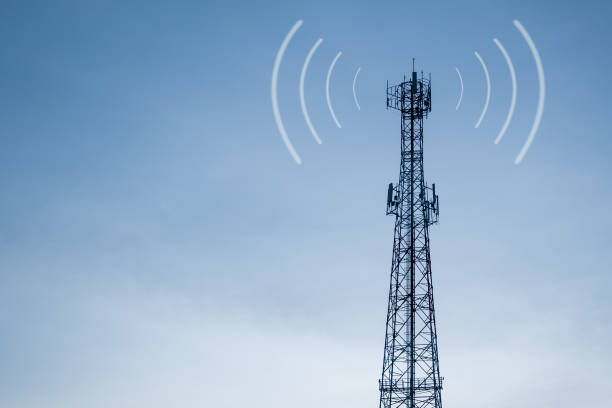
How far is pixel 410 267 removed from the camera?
63.1 meters

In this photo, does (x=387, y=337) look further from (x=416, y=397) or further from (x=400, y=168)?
(x=400, y=168)

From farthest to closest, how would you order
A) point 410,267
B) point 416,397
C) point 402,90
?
point 402,90 < point 410,267 < point 416,397

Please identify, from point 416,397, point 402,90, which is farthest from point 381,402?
point 402,90

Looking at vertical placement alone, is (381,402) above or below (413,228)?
below

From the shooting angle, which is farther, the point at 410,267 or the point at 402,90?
the point at 402,90

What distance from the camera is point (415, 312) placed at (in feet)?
203

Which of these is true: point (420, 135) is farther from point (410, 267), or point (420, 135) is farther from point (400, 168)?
point (410, 267)

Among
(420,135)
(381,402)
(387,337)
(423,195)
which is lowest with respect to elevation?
(381,402)

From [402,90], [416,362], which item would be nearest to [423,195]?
[402,90]

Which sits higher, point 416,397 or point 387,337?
point 387,337

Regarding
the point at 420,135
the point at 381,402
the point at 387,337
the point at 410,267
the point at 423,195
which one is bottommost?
the point at 381,402

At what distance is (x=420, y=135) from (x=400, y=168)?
347cm

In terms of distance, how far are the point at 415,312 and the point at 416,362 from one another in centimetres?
410

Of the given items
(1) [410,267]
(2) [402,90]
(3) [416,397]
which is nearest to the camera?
(3) [416,397]
